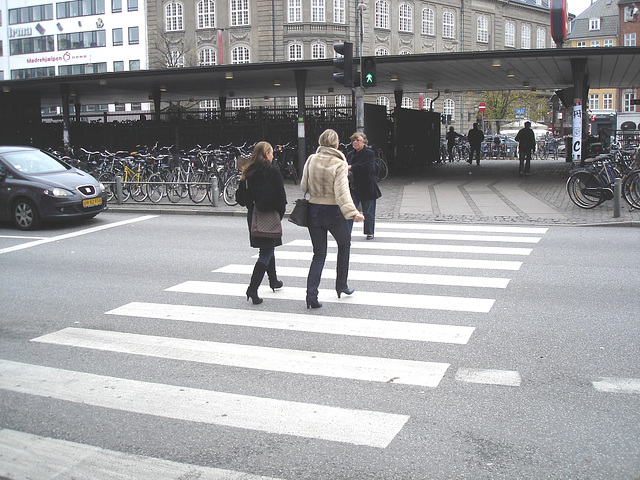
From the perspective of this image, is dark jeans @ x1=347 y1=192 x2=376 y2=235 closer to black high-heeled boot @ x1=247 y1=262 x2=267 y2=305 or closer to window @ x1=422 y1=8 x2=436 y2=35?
black high-heeled boot @ x1=247 y1=262 x2=267 y2=305

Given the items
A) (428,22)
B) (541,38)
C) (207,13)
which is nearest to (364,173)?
(207,13)

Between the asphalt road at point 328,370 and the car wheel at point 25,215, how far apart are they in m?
4.05

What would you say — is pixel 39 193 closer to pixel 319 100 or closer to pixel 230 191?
pixel 230 191

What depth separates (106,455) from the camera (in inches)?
164

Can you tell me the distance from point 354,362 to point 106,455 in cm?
224

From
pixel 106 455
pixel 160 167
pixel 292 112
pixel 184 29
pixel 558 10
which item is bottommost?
pixel 106 455

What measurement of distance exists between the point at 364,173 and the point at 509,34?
67854 mm

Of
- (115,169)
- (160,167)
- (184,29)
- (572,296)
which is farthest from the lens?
(184,29)

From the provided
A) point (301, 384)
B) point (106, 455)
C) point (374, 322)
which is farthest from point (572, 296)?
point (106, 455)

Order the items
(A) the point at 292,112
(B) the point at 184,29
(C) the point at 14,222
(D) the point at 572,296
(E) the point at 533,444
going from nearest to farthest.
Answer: (E) the point at 533,444, (D) the point at 572,296, (C) the point at 14,222, (A) the point at 292,112, (B) the point at 184,29

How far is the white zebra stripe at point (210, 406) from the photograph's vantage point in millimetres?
4422

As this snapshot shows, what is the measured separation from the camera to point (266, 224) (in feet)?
25.3

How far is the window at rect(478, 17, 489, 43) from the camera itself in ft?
225

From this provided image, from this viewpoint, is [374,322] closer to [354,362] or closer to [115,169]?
[354,362]
